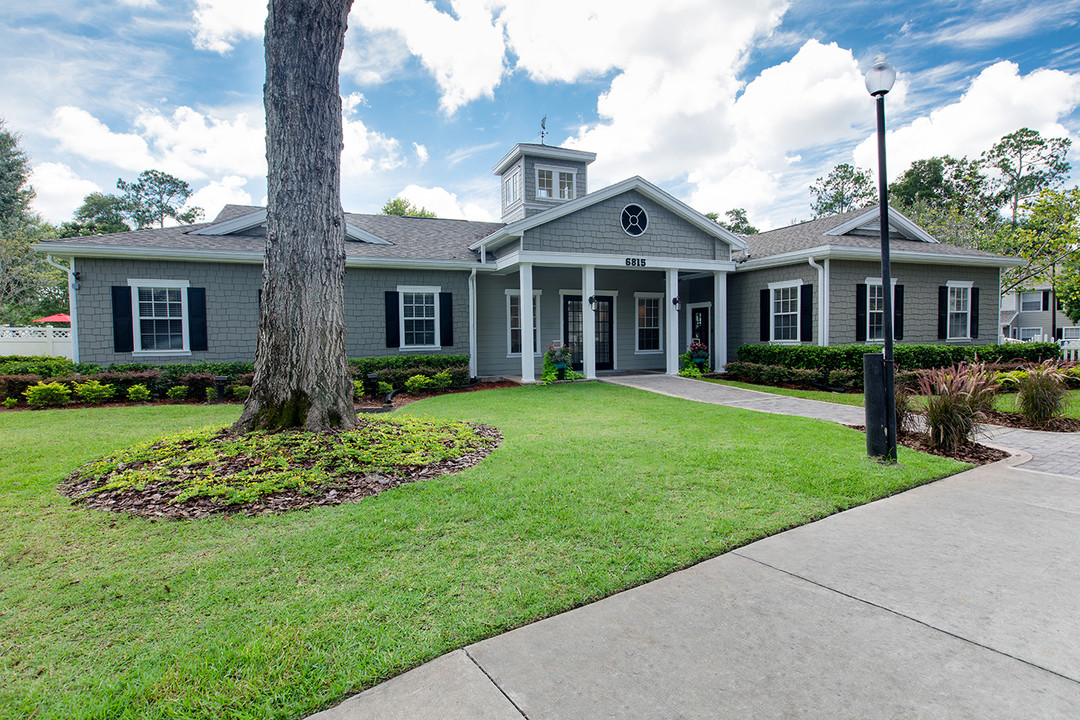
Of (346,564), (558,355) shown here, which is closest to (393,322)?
(558,355)

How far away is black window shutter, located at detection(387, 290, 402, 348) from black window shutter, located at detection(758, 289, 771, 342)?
399 inches

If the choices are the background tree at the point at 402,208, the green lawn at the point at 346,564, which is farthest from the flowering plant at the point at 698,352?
the background tree at the point at 402,208

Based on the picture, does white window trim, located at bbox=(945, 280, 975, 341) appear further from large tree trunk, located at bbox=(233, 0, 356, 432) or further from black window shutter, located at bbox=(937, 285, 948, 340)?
large tree trunk, located at bbox=(233, 0, 356, 432)

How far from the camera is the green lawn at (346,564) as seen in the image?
210cm

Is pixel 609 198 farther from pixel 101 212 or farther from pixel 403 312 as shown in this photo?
pixel 101 212

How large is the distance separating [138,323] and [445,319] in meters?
6.85

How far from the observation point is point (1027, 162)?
36062 millimetres

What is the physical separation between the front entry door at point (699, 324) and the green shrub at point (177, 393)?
13956mm

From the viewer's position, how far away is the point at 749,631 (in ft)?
8.00

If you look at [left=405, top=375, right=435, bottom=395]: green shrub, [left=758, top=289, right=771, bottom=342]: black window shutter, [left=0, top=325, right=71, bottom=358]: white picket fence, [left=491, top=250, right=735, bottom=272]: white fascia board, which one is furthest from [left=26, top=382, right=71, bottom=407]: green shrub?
[left=758, top=289, right=771, bottom=342]: black window shutter

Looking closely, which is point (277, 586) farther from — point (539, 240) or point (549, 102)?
point (549, 102)

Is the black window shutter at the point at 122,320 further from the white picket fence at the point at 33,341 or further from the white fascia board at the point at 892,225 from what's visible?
the white fascia board at the point at 892,225

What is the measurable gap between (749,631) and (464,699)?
1.32 m

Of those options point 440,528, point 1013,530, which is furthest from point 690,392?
point 440,528
